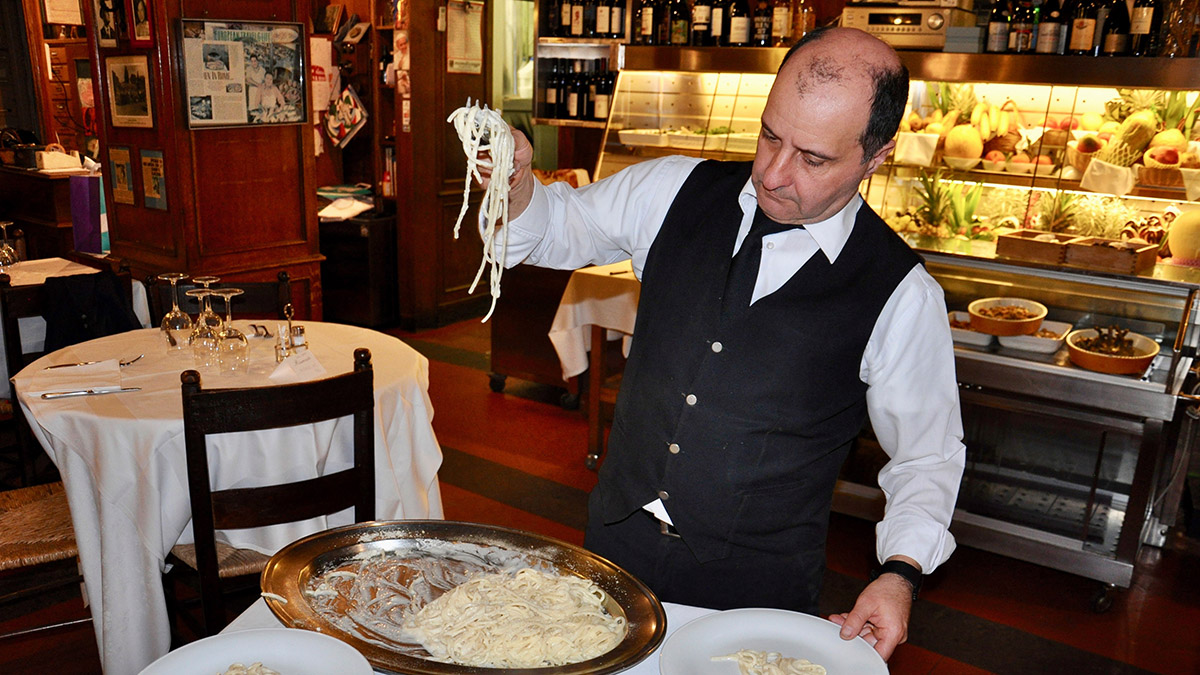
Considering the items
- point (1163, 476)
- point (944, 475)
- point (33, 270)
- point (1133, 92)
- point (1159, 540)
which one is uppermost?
point (1133, 92)

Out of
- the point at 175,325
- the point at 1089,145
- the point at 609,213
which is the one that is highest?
the point at 1089,145

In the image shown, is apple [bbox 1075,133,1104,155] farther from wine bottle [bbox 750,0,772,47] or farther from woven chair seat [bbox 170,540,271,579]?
woven chair seat [bbox 170,540,271,579]

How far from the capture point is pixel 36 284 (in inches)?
144

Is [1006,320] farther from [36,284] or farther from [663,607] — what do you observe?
[36,284]

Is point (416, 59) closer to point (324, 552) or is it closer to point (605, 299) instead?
point (605, 299)

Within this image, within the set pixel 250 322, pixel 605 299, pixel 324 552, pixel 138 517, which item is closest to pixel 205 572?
pixel 138 517

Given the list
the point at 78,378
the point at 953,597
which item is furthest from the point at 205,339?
the point at 953,597

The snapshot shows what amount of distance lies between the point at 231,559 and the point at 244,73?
3.04m

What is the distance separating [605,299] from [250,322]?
5.52 feet

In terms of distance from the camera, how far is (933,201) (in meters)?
3.99

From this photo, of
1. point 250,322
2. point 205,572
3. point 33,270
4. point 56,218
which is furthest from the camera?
point 56,218

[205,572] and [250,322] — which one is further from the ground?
[250,322]

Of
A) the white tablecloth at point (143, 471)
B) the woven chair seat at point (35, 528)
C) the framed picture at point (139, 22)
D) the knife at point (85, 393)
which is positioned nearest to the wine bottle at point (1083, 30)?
the white tablecloth at point (143, 471)

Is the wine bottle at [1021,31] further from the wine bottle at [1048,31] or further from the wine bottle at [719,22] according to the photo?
the wine bottle at [719,22]
